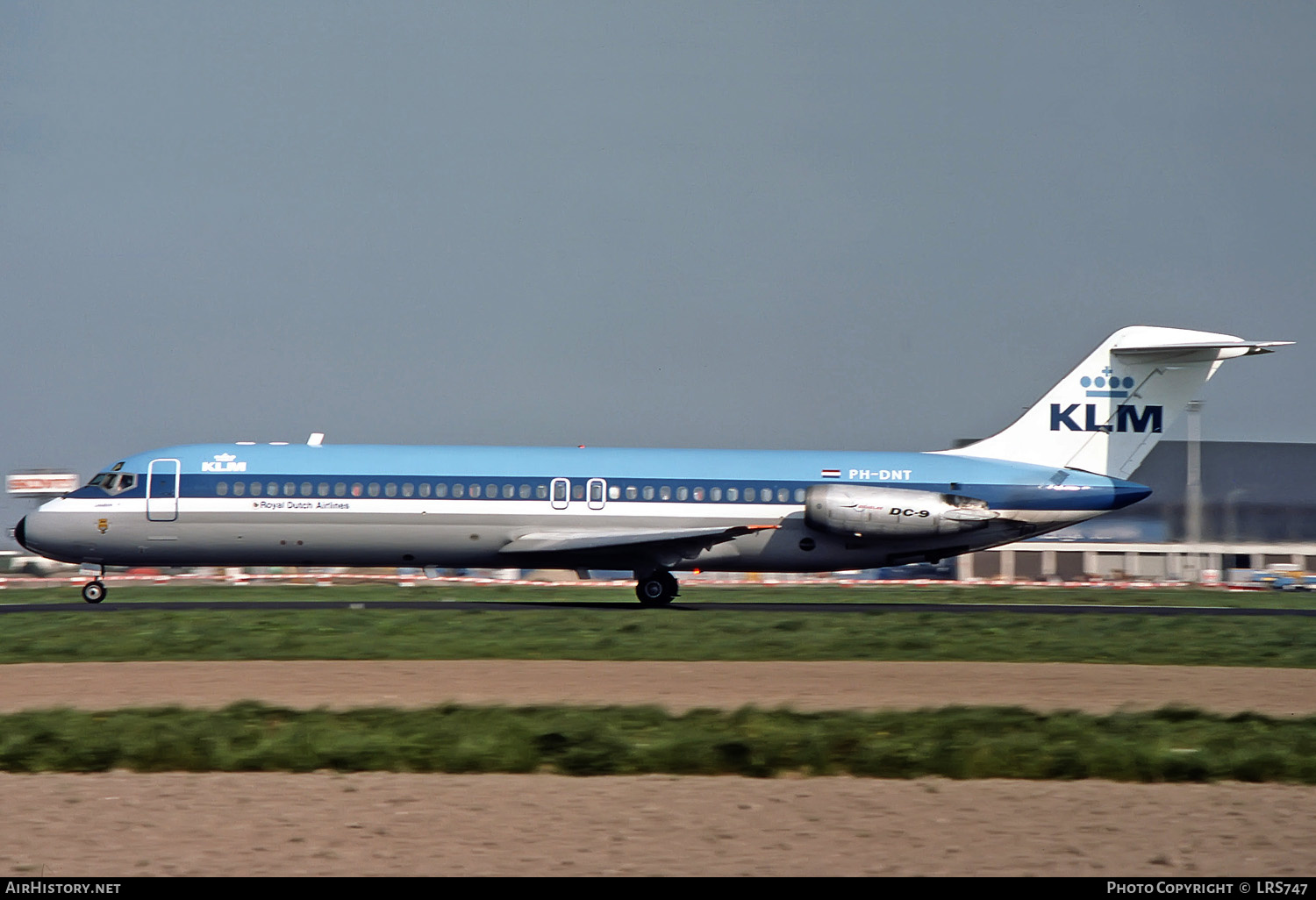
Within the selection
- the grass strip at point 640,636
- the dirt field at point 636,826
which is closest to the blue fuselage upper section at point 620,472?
the grass strip at point 640,636

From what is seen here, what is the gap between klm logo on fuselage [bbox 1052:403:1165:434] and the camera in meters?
35.3

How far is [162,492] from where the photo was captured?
32719 mm

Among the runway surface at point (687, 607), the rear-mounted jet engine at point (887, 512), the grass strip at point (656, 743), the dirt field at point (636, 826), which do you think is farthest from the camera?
the rear-mounted jet engine at point (887, 512)

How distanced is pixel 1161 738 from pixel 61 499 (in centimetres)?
2657

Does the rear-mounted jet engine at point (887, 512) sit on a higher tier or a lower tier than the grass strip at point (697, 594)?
higher

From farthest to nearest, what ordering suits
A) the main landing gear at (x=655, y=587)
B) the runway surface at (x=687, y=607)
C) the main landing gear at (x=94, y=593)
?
1. the main landing gear at (x=655, y=587)
2. the main landing gear at (x=94, y=593)
3. the runway surface at (x=687, y=607)

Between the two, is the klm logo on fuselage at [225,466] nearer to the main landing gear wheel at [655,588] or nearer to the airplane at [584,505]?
the airplane at [584,505]

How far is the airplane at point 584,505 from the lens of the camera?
107 feet

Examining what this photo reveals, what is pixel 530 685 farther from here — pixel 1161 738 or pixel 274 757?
pixel 1161 738

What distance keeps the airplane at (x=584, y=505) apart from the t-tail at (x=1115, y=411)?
3.4 inches

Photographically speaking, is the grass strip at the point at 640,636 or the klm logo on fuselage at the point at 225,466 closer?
the grass strip at the point at 640,636

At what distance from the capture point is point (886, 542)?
33656 millimetres
